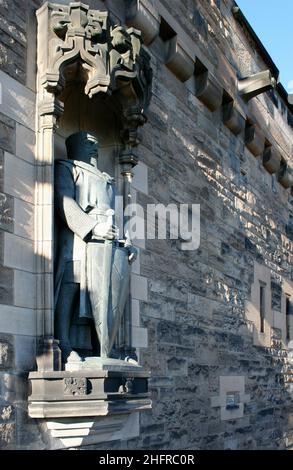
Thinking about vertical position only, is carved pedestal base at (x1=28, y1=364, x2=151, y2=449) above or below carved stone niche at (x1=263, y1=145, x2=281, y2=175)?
below

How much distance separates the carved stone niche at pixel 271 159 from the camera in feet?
30.7

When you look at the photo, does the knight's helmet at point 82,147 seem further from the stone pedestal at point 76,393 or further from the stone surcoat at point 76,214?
the stone pedestal at point 76,393

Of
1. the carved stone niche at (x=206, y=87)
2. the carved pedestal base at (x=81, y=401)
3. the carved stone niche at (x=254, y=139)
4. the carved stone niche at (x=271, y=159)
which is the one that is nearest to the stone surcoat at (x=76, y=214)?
the carved pedestal base at (x=81, y=401)

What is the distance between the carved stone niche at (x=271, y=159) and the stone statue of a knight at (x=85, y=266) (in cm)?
526

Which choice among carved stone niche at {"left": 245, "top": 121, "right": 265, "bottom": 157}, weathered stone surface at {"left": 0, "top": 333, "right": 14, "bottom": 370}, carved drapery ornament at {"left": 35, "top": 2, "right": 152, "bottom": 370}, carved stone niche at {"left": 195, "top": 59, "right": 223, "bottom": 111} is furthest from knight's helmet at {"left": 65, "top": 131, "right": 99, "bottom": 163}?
carved stone niche at {"left": 245, "top": 121, "right": 265, "bottom": 157}

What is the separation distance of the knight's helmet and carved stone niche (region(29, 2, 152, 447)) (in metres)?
0.11

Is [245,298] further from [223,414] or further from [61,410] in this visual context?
[61,410]

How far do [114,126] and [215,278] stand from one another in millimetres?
2456

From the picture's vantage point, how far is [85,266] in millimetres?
4270

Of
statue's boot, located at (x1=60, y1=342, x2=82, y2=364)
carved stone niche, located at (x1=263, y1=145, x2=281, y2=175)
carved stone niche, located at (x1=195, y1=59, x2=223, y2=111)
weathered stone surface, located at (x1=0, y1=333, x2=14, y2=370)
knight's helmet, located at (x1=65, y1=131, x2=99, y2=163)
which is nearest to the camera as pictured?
weathered stone surface, located at (x1=0, y1=333, x2=14, y2=370)

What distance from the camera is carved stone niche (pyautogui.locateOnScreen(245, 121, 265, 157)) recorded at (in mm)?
8586

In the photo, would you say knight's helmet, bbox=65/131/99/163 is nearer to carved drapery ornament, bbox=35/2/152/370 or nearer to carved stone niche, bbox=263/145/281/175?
carved drapery ornament, bbox=35/2/152/370

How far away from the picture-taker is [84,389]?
401 centimetres
